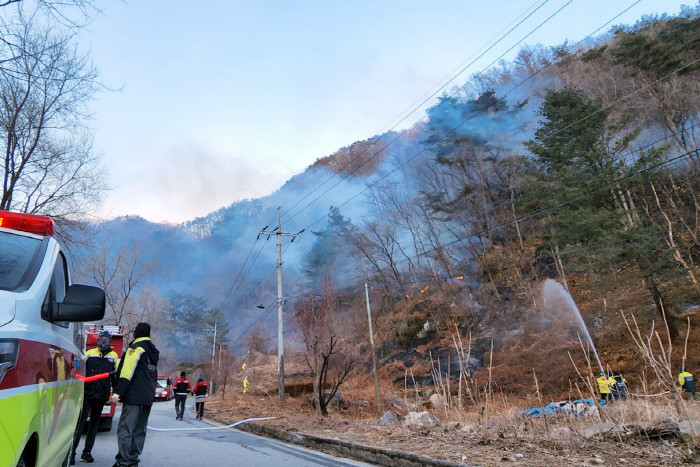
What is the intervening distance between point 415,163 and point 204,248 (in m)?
68.9

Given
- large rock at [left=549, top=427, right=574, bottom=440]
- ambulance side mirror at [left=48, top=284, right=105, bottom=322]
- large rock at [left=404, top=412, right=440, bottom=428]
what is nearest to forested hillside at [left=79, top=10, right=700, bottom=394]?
large rock at [left=404, top=412, right=440, bottom=428]

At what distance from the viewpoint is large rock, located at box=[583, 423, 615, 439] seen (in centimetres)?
564

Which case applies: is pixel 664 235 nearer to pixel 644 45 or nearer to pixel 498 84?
pixel 644 45

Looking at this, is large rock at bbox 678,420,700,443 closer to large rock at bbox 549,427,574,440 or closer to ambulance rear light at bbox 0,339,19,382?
large rock at bbox 549,427,574,440

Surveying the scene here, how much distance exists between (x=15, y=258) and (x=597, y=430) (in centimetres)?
669

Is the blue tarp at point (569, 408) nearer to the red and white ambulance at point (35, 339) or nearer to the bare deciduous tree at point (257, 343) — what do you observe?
the red and white ambulance at point (35, 339)

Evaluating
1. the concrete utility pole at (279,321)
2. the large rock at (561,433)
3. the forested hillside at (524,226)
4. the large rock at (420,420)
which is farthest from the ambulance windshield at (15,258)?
the concrete utility pole at (279,321)

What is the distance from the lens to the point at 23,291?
236 cm

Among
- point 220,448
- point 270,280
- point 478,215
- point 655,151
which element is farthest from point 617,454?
point 270,280

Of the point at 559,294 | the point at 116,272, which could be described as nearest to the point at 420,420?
the point at 559,294

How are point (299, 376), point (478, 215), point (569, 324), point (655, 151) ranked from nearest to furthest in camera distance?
point (655, 151) → point (569, 324) → point (299, 376) → point (478, 215)

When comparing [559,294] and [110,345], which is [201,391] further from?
[559,294]

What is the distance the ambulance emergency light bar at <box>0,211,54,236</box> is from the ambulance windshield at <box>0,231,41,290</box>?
91mm

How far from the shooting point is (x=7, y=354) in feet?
6.12
